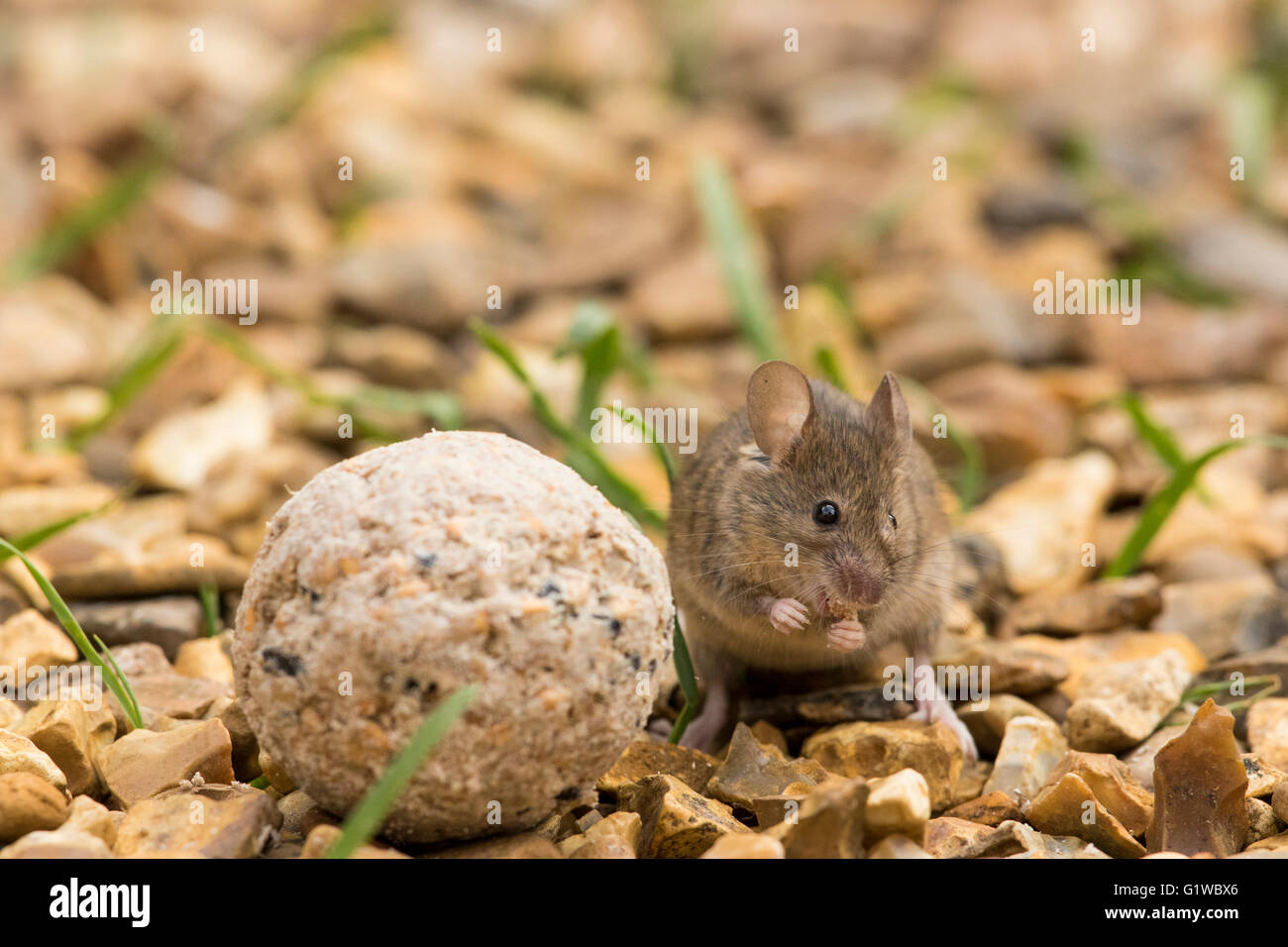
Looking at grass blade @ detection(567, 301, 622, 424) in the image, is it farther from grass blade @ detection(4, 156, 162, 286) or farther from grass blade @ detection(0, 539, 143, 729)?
grass blade @ detection(4, 156, 162, 286)

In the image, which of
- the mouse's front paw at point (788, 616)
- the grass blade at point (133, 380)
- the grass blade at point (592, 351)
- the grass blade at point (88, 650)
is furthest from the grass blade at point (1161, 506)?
the grass blade at point (133, 380)

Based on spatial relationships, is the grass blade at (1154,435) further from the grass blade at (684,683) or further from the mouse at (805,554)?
the grass blade at (684,683)

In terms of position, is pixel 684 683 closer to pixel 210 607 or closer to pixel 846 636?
pixel 846 636

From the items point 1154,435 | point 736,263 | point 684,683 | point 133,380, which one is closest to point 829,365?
A: point 736,263

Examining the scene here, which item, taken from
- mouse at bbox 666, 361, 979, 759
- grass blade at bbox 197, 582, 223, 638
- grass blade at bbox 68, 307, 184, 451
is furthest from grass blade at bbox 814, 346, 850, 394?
grass blade at bbox 68, 307, 184, 451
